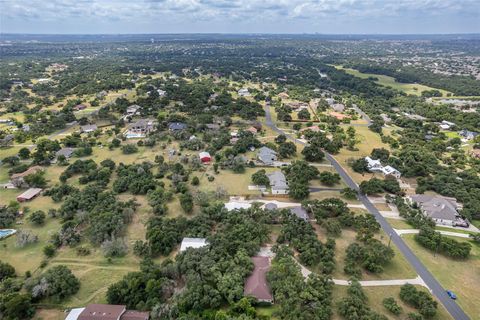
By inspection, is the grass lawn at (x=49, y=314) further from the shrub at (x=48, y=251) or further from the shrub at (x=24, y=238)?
the shrub at (x=24, y=238)

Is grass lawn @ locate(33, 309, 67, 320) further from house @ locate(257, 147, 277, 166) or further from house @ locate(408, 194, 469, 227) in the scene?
house @ locate(408, 194, 469, 227)

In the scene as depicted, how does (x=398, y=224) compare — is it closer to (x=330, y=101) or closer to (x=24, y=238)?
(x=24, y=238)

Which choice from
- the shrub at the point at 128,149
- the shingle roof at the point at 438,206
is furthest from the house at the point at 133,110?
the shingle roof at the point at 438,206

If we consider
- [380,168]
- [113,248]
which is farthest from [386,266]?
[113,248]

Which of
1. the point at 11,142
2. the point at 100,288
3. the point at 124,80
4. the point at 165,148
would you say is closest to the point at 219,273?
the point at 100,288

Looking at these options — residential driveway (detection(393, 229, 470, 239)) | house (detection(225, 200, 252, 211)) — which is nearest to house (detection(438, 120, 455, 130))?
residential driveway (detection(393, 229, 470, 239))
